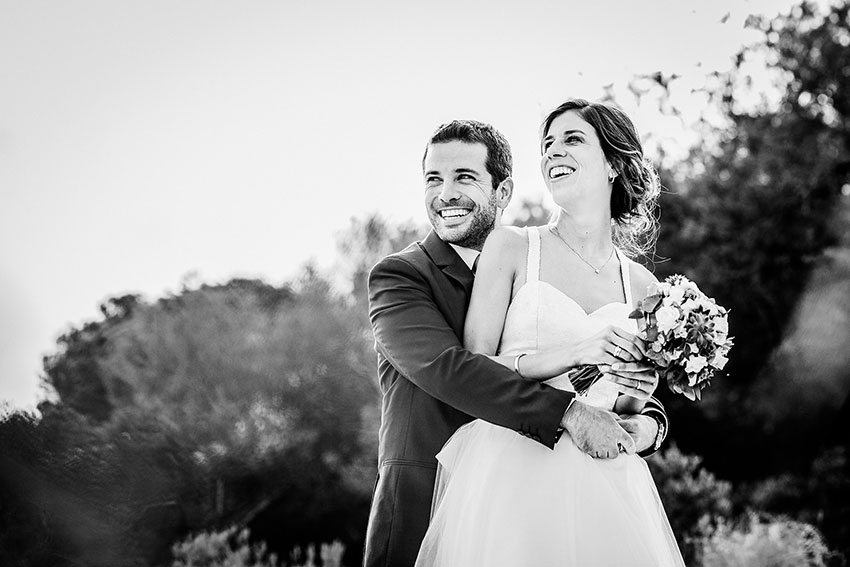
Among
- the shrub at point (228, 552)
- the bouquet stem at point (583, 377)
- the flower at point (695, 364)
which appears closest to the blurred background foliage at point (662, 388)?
the shrub at point (228, 552)

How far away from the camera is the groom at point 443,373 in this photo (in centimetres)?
281

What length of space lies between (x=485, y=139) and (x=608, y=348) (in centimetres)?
129

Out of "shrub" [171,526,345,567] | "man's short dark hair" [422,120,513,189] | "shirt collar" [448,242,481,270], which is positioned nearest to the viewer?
"shirt collar" [448,242,481,270]

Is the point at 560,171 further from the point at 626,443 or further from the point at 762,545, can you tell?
the point at 762,545

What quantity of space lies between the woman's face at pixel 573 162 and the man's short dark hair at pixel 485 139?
435 millimetres

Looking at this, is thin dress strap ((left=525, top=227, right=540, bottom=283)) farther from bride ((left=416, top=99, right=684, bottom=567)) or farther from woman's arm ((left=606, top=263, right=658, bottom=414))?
woman's arm ((left=606, top=263, right=658, bottom=414))

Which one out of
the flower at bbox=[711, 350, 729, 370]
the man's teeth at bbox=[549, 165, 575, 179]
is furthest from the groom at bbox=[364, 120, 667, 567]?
the man's teeth at bbox=[549, 165, 575, 179]

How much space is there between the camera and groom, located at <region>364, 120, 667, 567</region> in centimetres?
281

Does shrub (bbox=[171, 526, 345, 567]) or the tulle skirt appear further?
shrub (bbox=[171, 526, 345, 567])

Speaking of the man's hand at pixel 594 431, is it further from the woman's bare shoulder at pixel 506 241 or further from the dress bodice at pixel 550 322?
the woman's bare shoulder at pixel 506 241

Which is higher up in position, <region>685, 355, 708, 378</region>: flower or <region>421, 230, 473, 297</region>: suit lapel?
<region>421, 230, 473, 297</region>: suit lapel

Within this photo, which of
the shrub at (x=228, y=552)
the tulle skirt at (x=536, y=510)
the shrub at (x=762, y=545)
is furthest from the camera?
the shrub at (x=228, y=552)

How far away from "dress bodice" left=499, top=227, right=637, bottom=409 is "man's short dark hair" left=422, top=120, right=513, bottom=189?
65 centimetres

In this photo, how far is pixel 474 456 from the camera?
2.99 meters
